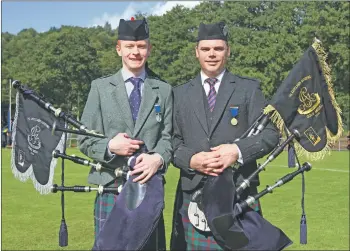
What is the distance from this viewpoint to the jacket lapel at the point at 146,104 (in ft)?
12.9

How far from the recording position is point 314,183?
46.2ft

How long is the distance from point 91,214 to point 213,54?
21.7 ft

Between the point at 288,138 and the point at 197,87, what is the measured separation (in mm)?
742

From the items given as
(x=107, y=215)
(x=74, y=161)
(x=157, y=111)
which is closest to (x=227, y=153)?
(x=157, y=111)

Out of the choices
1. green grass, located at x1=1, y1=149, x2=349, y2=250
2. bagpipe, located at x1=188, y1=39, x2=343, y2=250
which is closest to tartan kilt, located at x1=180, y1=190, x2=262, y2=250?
bagpipe, located at x1=188, y1=39, x2=343, y2=250

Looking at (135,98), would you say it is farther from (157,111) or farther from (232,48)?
(232,48)

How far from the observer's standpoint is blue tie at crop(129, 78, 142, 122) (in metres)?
4.02

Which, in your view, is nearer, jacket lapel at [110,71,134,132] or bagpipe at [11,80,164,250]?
bagpipe at [11,80,164,250]

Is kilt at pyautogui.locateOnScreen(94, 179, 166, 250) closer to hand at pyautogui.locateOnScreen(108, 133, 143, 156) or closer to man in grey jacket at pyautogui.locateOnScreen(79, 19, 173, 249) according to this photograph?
man in grey jacket at pyautogui.locateOnScreen(79, 19, 173, 249)

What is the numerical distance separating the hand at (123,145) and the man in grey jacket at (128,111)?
0.08 metres

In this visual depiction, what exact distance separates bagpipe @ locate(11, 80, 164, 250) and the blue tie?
12.3 inches

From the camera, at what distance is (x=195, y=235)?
3.96m

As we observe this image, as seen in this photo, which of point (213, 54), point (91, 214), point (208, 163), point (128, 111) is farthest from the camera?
point (91, 214)

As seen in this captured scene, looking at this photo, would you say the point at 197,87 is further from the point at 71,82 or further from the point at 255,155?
the point at 71,82
